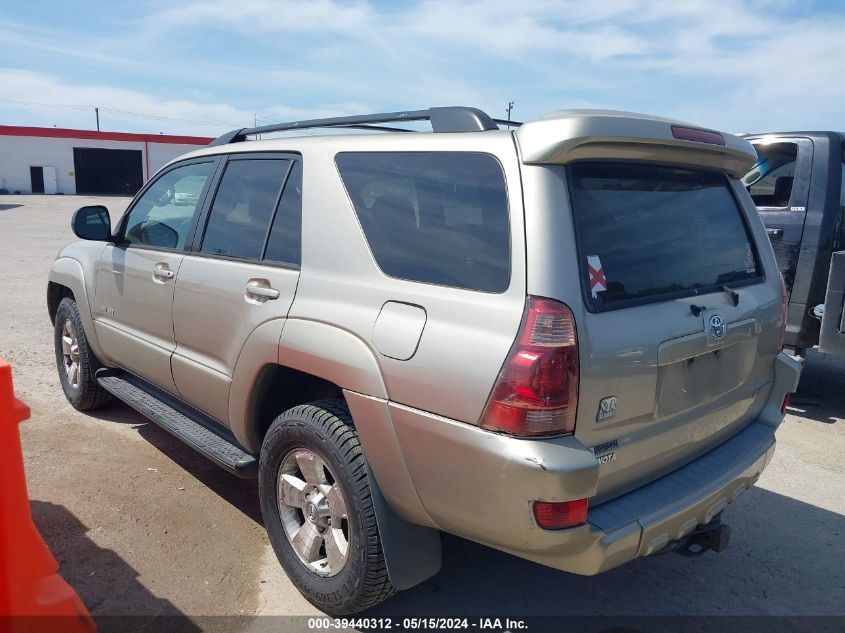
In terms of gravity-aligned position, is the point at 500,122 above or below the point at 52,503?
above

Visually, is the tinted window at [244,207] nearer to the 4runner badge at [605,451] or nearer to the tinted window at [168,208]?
the tinted window at [168,208]

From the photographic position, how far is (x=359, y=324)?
8.64 feet

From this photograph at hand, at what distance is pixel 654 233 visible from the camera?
2705mm

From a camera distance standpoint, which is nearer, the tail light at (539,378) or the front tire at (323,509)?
the tail light at (539,378)

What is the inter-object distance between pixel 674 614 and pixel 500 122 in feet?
7.65

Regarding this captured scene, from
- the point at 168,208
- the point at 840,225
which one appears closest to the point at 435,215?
the point at 168,208

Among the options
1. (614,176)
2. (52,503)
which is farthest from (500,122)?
(52,503)

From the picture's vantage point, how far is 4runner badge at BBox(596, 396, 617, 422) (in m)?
2.30

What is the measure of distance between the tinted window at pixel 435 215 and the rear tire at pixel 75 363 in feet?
9.57

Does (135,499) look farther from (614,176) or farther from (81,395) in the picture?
(614,176)

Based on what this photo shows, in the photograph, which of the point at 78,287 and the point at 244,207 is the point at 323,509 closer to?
the point at 244,207

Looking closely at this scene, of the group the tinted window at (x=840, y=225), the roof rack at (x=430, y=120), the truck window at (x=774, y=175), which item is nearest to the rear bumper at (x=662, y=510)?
the roof rack at (x=430, y=120)

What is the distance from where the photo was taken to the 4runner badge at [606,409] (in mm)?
2303

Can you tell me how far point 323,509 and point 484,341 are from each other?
1.14 m
